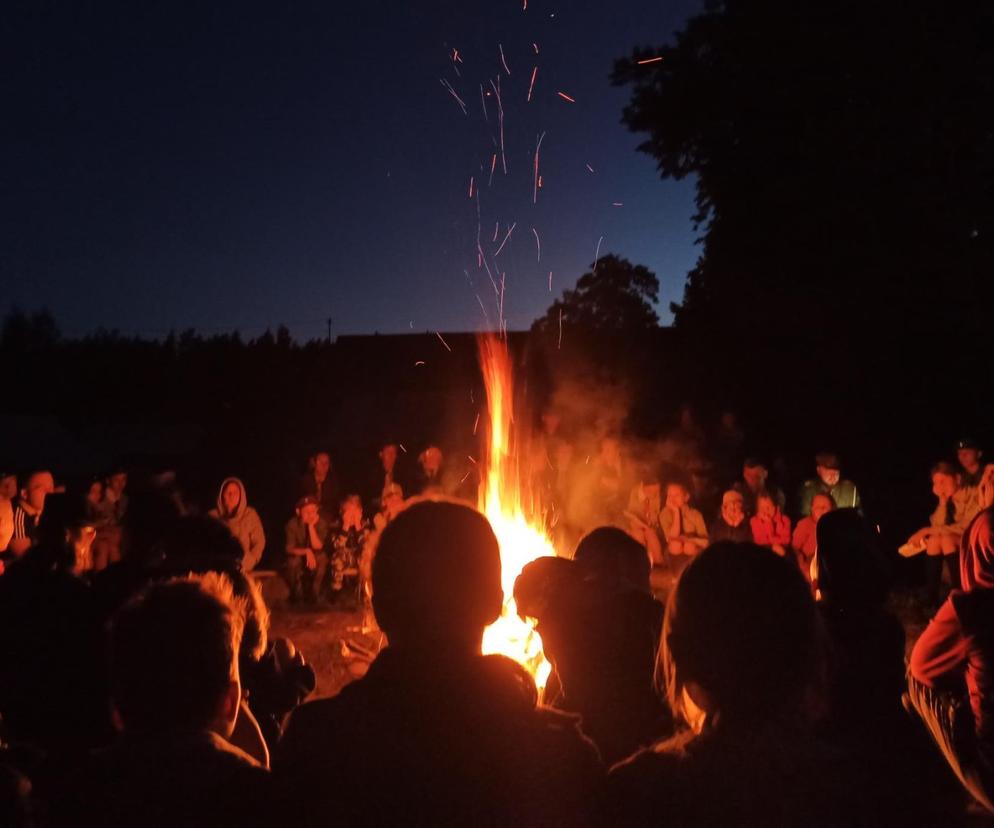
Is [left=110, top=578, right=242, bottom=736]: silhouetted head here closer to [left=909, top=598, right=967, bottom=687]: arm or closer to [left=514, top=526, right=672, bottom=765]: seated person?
[left=514, top=526, right=672, bottom=765]: seated person

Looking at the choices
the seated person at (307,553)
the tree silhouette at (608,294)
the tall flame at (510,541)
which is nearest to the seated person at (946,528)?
the tall flame at (510,541)

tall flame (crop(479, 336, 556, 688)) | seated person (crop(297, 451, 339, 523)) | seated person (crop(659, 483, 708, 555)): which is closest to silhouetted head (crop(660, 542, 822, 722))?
tall flame (crop(479, 336, 556, 688))

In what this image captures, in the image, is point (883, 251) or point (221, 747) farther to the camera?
point (883, 251)

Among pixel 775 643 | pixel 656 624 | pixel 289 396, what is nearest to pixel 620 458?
pixel 656 624

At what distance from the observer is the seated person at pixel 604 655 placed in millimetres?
2863

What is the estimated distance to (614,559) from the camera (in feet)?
11.3

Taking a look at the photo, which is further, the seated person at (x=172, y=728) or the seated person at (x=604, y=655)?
the seated person at (x=604, y=655)

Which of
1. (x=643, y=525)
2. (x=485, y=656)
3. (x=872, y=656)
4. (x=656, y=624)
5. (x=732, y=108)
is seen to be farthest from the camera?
(x=732, y=108)

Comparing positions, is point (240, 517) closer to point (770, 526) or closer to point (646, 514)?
point (646, 514)

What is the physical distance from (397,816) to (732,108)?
600 inches

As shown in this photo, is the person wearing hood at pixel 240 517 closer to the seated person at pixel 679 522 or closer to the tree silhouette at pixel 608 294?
the seated person at pixel 679 522

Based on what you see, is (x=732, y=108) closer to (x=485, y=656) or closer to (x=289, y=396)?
(x=485, y=656)

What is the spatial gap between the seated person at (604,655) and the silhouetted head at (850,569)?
63cm

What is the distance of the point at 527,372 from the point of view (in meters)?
21.3
